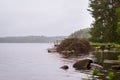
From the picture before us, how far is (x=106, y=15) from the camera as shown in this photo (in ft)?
212

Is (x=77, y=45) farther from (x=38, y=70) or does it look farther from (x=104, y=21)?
(x=38, y=70)

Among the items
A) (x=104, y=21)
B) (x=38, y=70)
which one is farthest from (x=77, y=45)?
(x=38, y=70)

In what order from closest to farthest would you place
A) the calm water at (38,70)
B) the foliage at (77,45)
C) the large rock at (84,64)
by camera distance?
the calm water at (38,70) < the large rock at (84,64) < the foliage at (77,45)

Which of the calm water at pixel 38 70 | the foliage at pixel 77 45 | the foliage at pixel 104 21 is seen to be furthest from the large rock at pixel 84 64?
the foliage at pixel 77 45

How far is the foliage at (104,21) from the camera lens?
207ft

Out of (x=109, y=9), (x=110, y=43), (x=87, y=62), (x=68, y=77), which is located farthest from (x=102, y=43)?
(x=68, y=77)

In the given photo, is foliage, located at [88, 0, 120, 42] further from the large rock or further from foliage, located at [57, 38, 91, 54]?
the large rock

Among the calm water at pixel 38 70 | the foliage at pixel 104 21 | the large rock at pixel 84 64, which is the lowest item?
the calm water at pixel 38 70

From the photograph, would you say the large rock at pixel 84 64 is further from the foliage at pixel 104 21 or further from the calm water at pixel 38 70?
the foliage at pixel 104 21

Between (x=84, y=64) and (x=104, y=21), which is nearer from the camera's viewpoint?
(x=84, y=64)

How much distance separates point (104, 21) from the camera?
6500 cm

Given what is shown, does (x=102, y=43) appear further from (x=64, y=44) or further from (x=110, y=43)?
(x=64, y=44)

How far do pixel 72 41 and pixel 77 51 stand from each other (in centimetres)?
229

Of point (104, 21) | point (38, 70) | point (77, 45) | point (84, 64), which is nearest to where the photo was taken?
point (84, 64)
